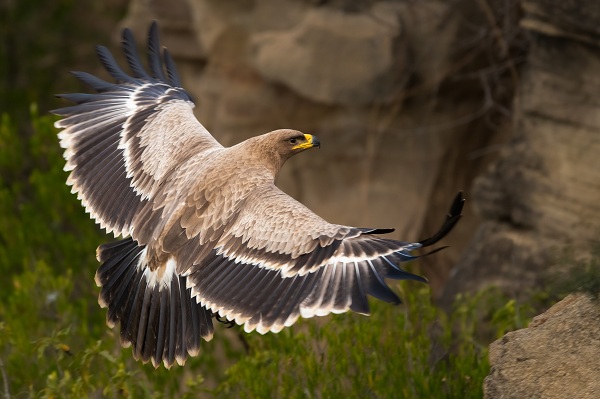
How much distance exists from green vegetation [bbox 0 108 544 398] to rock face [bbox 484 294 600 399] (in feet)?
2.96

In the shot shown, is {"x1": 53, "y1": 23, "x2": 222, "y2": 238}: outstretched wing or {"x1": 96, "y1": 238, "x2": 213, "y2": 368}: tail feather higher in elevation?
{"x1": 53, "y1": 23, "x2": 222, "y2": 238}: outstretched wing

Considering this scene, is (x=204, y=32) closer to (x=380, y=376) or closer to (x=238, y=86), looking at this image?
(x=238, y=86)

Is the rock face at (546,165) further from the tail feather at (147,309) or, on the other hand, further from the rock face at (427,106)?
the tail feather at (147,309)

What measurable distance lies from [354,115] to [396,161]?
0.51m

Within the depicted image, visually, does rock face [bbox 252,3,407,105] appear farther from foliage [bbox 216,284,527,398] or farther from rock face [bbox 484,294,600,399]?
rock face [bbox 484,294,600,399]

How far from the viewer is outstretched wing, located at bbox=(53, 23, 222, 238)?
5.79 meters

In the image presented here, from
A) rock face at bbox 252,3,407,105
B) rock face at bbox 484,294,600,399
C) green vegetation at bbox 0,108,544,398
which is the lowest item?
green vegetation at bbox 0,108,544,398

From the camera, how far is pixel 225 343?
6.84m

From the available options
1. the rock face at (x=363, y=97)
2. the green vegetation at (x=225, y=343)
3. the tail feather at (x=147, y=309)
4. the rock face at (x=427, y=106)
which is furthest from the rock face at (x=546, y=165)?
the tail feather at (x=147, y=309)

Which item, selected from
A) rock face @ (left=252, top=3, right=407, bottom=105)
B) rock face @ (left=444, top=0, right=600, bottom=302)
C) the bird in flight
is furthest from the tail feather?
rock face @ (left=252, top=3, right=407, bottom=105)

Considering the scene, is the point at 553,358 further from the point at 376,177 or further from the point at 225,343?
the point at 376,177

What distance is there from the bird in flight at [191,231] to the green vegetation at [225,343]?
366mm

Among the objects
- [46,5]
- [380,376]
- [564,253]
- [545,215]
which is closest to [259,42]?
[545,215]

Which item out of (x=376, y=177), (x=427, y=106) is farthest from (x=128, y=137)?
(x=376, y=177)
